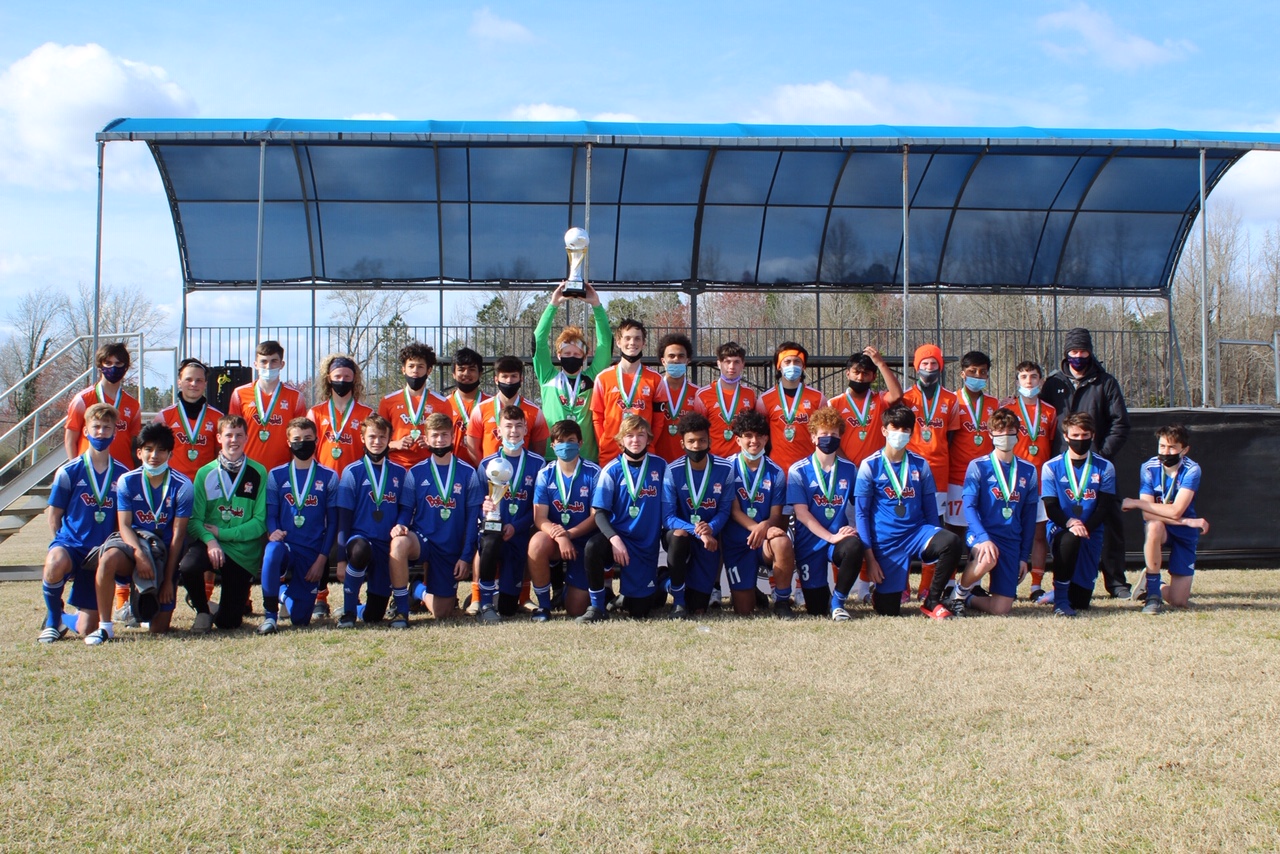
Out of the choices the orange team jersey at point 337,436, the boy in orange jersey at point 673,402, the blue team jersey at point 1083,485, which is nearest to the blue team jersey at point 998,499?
the blue team jersey at point 1083,485

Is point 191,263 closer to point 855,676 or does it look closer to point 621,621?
point 621,621

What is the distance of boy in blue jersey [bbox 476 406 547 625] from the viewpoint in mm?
7258

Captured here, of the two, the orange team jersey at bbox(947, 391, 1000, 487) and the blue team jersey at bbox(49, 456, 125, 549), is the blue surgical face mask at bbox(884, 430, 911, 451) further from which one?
the blue team jersey at bbox(49, 456, 125, 549)

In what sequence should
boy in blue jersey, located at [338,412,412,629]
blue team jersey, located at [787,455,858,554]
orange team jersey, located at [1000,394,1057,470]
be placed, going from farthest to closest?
orange team jersey, located at [1000,394,1057,470], blue team jersey, located at [787,455,858,554], boy in blue jersey, located at [338,412,412,629]

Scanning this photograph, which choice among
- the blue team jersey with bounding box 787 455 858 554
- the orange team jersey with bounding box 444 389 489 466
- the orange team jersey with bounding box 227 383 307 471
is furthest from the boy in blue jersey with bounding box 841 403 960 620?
the orange team jersey with bounding box 227 383 307 471

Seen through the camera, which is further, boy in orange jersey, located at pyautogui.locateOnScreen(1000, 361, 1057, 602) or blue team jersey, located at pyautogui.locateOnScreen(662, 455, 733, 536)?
boy in orange jersey, located at pyautogui.locateOnScreen(1000, 361, 1057, 602)

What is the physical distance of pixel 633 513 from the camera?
7.29 metres

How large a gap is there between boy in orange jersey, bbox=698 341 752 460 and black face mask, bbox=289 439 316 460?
313cm

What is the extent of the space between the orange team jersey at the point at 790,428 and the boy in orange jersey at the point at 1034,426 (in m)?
1.81

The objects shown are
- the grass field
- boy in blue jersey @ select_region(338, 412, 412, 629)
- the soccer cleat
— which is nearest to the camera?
the grass field

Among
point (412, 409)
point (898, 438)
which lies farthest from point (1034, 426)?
point (412, 409)

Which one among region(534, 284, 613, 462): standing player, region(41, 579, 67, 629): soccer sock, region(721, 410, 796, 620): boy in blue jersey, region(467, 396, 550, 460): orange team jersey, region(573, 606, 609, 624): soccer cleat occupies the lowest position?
region(573, 606, 609, 624): soccer cleat

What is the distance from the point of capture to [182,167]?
42.0 feet

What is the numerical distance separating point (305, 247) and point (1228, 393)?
2063cm
